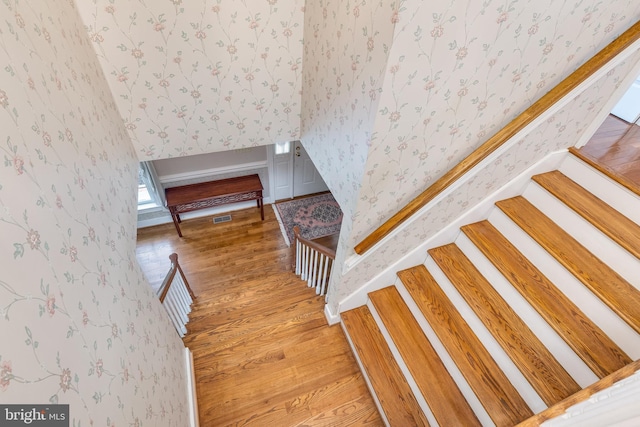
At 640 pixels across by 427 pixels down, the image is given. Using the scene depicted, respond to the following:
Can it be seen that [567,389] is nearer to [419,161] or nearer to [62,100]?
[419,161]

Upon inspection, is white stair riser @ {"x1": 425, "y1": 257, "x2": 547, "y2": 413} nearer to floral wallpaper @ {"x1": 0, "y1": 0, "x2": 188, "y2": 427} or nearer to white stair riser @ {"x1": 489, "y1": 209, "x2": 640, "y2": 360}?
white stair riser @ {"x1": 489, "y1": 209, "x2": 640, "y2": 360}

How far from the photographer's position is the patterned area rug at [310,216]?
415 cm

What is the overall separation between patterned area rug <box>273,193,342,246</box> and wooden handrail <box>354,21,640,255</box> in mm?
2505

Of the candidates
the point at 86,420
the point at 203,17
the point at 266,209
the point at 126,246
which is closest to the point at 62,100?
the point at 126,246

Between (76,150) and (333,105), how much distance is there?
4.32 feet

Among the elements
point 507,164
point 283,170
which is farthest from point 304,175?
point 507,164

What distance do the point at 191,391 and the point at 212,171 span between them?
274cm

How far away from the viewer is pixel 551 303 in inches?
64.3

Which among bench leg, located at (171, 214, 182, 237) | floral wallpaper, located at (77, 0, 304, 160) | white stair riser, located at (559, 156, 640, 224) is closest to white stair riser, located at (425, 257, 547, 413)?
white stair riser, located at (559, 156, 640, 224)

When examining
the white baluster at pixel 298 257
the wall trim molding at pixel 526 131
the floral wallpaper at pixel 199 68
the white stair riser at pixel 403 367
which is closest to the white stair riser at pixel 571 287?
the wall trim molding at pixel 526 131

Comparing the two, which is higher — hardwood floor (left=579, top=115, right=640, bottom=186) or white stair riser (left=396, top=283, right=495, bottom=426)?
hardwood floor (left=579, top=115, right=640, bottom=186)

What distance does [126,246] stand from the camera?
1.57 meters

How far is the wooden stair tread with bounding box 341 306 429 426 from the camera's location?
6.15 feet

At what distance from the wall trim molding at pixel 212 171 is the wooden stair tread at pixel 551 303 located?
2.94 m
